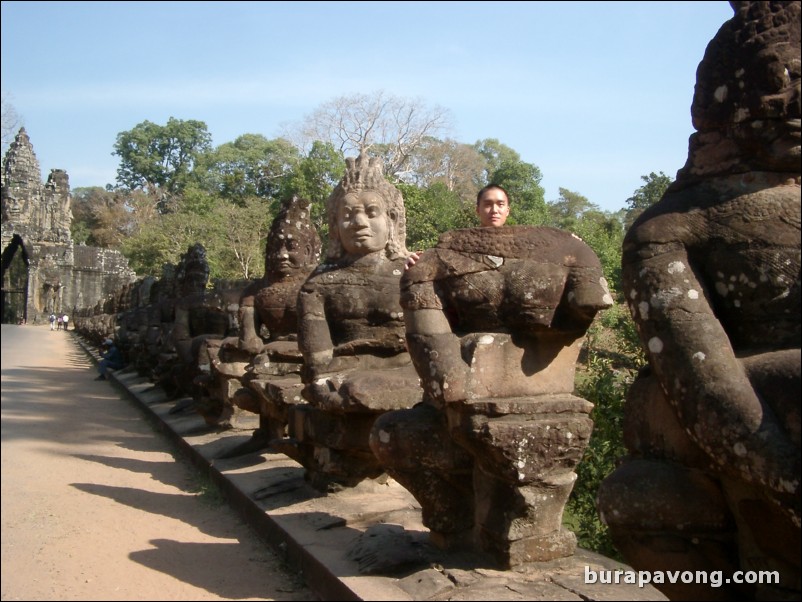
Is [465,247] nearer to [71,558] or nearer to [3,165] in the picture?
[71,558]

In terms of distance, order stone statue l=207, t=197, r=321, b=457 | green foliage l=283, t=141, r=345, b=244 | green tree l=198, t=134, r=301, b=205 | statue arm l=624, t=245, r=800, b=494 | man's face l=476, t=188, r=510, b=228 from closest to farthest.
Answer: statue arm l=624, t=245, r=800, b=494 < man's face l=476, t=188, r=510, b=228 < stone statue l=207, t=197, r=321, b=457 < green foliage l=283, t=141, r=345, b=244 < green tree l=198, t=134, r=301, b=205

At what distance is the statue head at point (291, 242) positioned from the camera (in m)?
7.50

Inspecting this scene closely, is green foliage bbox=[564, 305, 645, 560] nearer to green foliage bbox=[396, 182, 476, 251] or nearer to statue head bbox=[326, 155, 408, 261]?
statue head bbox=[326, 155, 408, 261]

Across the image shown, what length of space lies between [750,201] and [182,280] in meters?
11.3

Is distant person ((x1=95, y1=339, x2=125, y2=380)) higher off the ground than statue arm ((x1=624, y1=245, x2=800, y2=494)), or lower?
lower

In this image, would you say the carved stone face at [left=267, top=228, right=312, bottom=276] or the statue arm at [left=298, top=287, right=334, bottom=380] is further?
the carved stone face at [left=267, top=228, right=312, bottom=276]

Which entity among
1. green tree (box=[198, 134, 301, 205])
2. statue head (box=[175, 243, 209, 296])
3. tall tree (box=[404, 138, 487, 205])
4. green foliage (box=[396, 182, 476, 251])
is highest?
green tree (box=[198, 134, 301, 205])

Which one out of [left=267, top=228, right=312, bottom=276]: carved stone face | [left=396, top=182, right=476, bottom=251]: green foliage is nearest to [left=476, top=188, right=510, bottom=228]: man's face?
[left=267, top=228, right=312, bottom=276]: carved stone face

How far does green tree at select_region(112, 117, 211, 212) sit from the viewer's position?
67250mm

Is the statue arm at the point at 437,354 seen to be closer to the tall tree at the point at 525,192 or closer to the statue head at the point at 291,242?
the statue head at the point at 291,242

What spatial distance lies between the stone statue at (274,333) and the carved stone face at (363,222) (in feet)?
4.23

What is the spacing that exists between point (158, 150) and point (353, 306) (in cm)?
6633

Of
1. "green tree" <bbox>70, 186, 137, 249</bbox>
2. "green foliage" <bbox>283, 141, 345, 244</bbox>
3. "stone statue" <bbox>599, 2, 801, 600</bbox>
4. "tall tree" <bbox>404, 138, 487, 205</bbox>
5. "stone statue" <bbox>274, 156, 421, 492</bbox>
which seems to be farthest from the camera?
"green tree" <bbox>70, 186, 137, 249</bbox>
